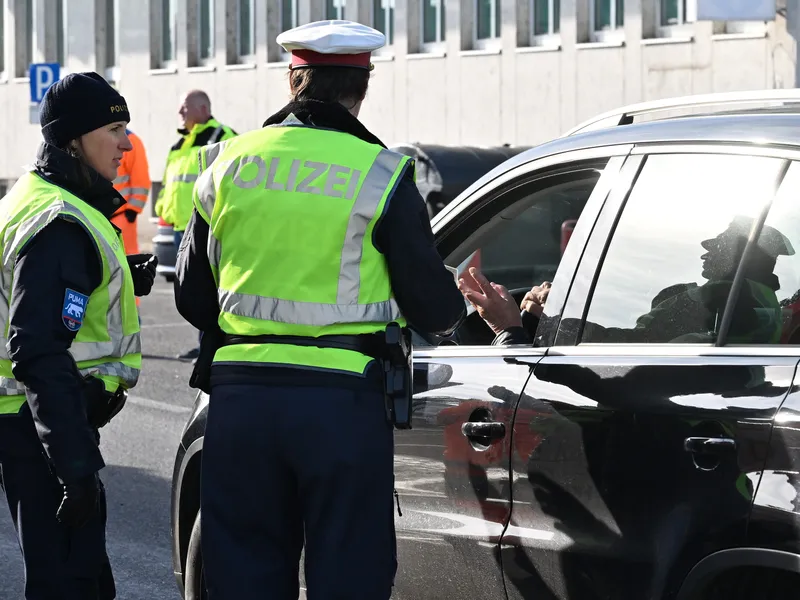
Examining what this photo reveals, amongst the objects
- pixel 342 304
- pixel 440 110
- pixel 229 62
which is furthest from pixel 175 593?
pixel 229 62

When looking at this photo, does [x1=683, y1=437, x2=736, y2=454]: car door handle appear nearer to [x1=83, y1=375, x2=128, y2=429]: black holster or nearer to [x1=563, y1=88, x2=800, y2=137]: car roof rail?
[x1=563, y1=88, x2=800, y2=137]: car roof rail

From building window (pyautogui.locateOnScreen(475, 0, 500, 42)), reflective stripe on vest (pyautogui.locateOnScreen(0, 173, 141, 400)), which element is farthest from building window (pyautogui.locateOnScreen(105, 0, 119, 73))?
reflective stripe on vest (pyautogui.locateOnScreen(0, 173, 141, 400))

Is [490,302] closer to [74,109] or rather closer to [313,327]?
[313,327]

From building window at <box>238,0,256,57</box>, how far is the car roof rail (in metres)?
23.5

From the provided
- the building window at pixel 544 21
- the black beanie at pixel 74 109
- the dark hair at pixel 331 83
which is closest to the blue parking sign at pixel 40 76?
the building window at pixel 544 21

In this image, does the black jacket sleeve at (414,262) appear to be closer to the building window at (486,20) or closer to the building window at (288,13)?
the building window at (486,20)

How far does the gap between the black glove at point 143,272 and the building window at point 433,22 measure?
2036 cm

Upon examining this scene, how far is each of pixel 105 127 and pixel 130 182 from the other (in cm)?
→ 848

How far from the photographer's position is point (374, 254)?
335 cm

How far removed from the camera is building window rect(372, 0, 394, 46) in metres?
24.9

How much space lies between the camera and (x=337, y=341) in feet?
10.9

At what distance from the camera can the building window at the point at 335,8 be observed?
25.6 metres

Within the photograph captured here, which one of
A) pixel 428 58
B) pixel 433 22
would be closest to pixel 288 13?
pixel 433 22

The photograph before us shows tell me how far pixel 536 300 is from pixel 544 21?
63.2 ft
